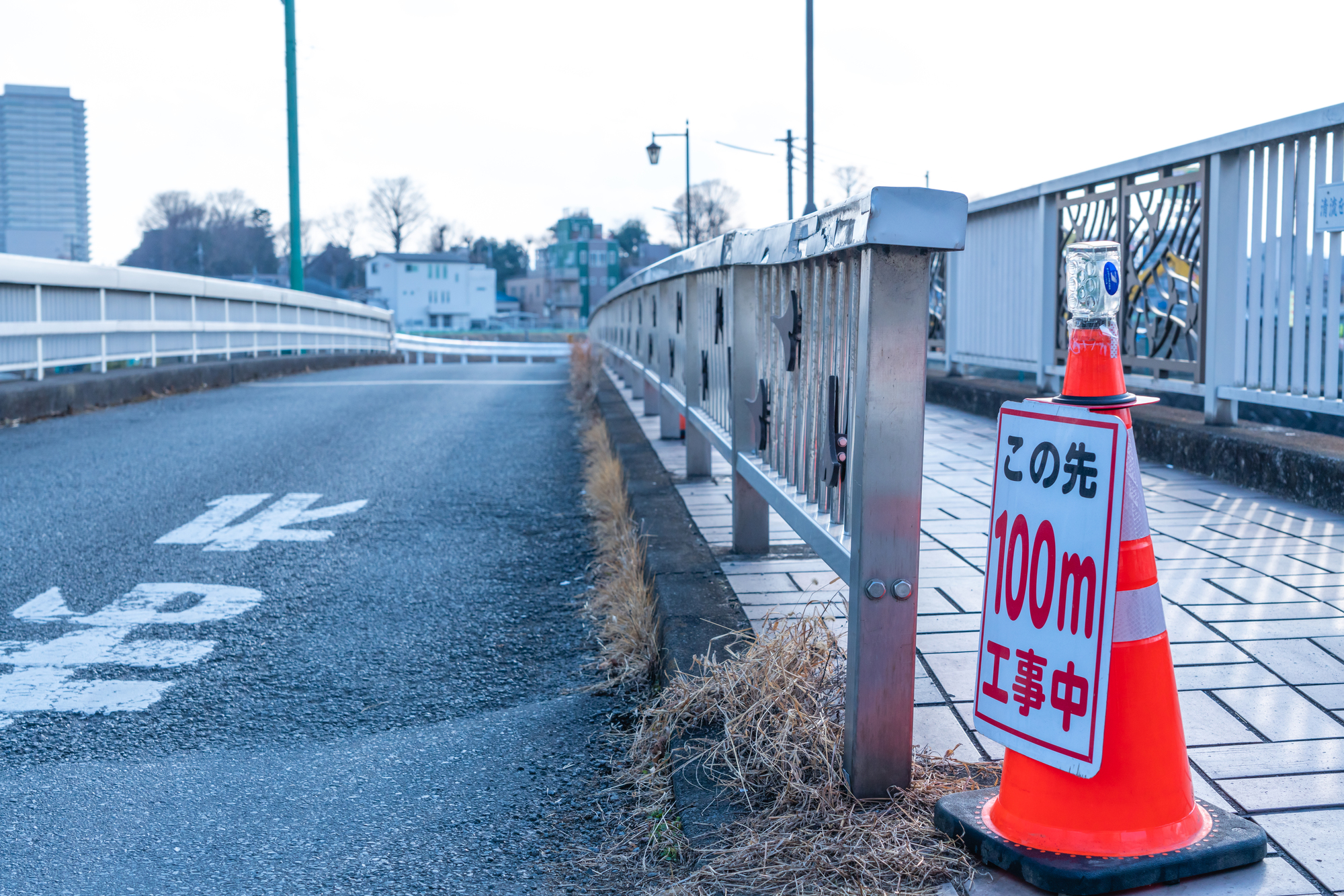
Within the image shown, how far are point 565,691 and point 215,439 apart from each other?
256 inches

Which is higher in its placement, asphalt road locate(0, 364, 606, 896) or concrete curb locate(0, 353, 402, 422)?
concrete curb locate(0, 353, 402, 422)

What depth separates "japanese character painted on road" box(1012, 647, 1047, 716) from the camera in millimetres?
2133

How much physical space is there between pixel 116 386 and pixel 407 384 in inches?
190

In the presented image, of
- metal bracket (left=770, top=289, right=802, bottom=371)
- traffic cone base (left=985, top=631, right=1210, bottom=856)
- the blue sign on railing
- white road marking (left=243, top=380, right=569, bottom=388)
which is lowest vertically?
traffic cone base (left=985, top=631, right=1210, bottom=856)

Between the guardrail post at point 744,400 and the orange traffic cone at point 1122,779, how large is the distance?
6.34 ft

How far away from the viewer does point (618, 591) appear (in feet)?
14.0

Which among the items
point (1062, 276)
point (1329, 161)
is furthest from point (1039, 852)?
point (1062, 276)

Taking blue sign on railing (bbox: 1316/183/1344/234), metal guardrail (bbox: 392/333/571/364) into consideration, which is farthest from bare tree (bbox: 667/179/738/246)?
blue sign on railing (bbox: 1316/183/1344/234)

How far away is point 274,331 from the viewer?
1895 centimetres

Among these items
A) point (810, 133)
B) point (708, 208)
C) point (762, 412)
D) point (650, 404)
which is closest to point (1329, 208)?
point (762, 412)

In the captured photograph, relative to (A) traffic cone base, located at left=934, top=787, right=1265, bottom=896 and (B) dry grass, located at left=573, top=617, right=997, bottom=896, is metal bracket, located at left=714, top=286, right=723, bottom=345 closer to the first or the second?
(B) dry grass, located at left=573, top=617, right=997, bottom=896

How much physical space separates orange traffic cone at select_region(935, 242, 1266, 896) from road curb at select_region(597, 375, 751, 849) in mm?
532

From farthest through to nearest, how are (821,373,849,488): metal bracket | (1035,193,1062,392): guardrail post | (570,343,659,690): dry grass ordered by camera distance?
(1035,193,1062,392): guardrail post, (570,343,659,690): dry grass, (821,373,849,488): metal bracket

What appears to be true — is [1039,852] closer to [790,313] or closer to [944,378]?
[790,313]
